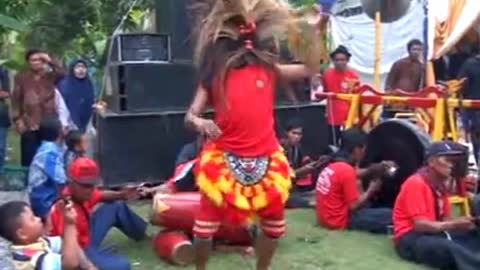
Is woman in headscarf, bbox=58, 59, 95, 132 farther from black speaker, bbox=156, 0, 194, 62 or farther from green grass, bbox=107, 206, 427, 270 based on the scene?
green grass, bbox=107, 206, 427, 270

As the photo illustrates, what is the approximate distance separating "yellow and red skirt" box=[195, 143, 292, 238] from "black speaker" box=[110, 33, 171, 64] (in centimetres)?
376

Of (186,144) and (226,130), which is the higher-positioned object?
(226,130)

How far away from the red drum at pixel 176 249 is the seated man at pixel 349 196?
1.48 metres

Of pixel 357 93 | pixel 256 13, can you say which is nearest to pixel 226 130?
pixel 256 13

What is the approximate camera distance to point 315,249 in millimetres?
7934

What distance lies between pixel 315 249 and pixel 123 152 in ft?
8.32

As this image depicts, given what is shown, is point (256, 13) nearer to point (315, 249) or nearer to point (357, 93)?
point (315, 249)

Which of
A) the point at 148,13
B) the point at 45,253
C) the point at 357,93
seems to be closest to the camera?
the point at 45,253

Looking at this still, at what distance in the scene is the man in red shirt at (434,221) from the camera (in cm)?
716

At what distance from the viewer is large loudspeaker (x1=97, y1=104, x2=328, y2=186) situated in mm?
9773

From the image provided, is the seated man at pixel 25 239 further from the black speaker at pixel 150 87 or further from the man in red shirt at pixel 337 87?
the man in red shirt at pixel 337 87

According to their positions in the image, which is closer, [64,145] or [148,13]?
[64,145]

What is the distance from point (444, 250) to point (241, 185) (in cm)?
169

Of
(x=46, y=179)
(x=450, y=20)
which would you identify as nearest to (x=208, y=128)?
→ (x=46, y=179)
